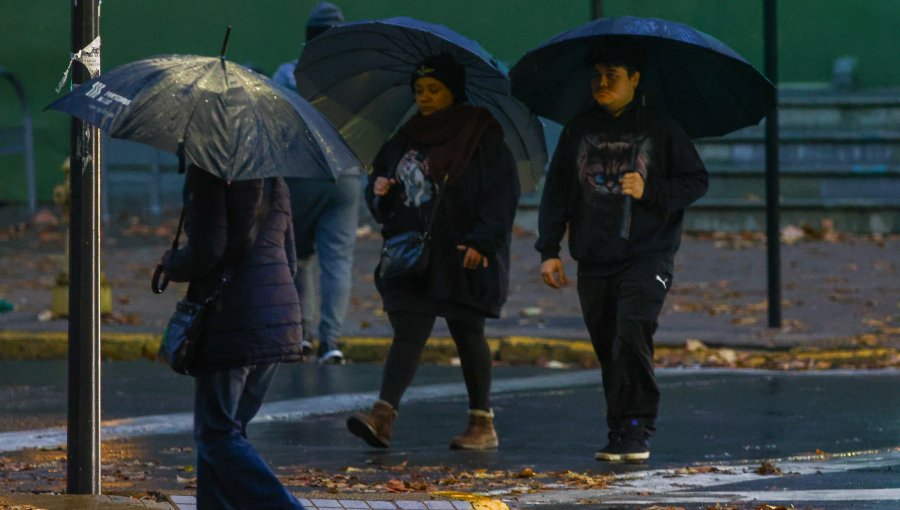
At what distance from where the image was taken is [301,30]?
22016 mm

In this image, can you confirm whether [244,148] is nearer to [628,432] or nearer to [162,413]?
[628,432]

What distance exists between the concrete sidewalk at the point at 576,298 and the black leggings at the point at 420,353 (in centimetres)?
366

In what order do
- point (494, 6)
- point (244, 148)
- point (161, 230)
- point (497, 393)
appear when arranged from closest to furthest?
point (244, 148)
point (497, 393)
point (161, 230)
point (494, 6)

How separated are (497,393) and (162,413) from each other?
6.39 ft

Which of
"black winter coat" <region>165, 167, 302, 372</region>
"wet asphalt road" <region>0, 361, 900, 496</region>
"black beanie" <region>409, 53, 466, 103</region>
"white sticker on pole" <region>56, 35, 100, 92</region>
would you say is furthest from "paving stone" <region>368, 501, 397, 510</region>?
"black beanie" <region>409, 53, 466, 103</region>

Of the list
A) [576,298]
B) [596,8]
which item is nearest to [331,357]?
[596,8]

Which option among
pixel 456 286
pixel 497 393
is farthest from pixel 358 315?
pixel 456 286

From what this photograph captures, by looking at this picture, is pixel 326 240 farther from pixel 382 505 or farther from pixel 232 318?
pixel 232 318

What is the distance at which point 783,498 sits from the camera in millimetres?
7641

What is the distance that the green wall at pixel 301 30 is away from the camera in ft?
68.6

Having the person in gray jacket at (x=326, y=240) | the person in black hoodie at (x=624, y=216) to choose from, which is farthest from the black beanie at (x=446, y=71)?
the person in gray jacket at (x=326, y=240)

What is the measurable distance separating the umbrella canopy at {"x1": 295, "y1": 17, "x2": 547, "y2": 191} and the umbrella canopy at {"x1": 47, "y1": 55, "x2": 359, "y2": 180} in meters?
2.87

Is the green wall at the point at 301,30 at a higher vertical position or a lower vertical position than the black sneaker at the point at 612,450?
higher

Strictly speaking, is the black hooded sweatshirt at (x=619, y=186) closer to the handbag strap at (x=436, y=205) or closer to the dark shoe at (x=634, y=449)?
the handbag strap at (x=436, y=205)
